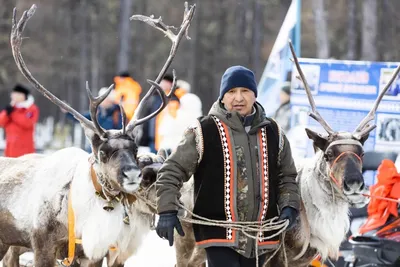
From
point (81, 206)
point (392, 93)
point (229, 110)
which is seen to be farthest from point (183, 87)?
point (229, 110)

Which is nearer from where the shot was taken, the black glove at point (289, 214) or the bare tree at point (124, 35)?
the black glove at point (289, 214)

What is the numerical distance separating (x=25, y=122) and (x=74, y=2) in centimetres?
2210

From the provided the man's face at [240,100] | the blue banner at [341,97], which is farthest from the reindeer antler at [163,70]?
the blue banner at [341,97]

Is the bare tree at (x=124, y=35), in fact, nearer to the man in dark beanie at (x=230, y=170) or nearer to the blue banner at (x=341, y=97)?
the blue banner at (x=341, y=97)

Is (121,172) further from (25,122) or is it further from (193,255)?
(25,122)

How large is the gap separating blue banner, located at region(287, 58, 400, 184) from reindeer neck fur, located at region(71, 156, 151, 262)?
3641mm

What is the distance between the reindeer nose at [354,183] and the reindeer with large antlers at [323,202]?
0.05ft

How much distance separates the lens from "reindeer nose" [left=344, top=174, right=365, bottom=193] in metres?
5.97

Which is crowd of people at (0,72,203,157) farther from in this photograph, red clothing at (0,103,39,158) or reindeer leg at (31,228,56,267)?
reindeer leg at (31,228,56,267)

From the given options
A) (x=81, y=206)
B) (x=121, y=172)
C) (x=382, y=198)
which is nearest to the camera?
(x=121, y=172)

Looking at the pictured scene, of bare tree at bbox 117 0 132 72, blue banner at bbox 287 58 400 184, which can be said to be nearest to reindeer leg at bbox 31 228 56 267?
blue banner at bbox 287 58 400 184

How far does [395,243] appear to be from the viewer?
7.58 meters

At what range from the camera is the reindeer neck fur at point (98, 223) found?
6.30 metres

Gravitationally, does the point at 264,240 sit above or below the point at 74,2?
below
